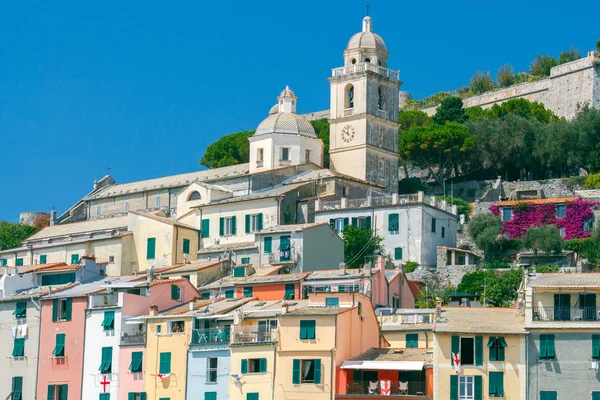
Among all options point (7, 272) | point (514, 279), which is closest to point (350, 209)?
point (514, 279)

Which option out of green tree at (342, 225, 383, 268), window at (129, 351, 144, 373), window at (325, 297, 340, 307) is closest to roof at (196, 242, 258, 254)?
green tree at (342, 225, 383, 268)

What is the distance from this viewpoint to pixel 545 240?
85312mm

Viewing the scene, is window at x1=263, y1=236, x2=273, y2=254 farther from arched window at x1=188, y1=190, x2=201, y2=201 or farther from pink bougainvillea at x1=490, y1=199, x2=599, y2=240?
pink bougainvillea at x1=490, y1=199, x2=599, y2=240

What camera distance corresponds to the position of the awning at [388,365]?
57.6 m

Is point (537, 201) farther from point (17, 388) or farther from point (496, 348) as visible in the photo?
point (17, 388)

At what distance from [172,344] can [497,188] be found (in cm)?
4352

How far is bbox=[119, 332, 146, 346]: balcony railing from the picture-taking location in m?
64.8

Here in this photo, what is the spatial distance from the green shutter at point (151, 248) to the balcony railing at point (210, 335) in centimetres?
2318

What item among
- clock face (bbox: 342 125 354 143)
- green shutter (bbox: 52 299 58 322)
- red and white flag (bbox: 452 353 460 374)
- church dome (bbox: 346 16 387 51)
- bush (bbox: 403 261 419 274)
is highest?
church dome (bbox: 346 16 387 51)

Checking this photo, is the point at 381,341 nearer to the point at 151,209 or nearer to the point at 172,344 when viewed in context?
the point at 172,344

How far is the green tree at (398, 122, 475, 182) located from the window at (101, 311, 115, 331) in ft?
150

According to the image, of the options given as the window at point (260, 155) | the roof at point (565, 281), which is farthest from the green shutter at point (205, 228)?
the roof at point (565, 281)

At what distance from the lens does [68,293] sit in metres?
69.6

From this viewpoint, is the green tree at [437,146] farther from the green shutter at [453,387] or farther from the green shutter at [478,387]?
the green shutter at [478,387]
